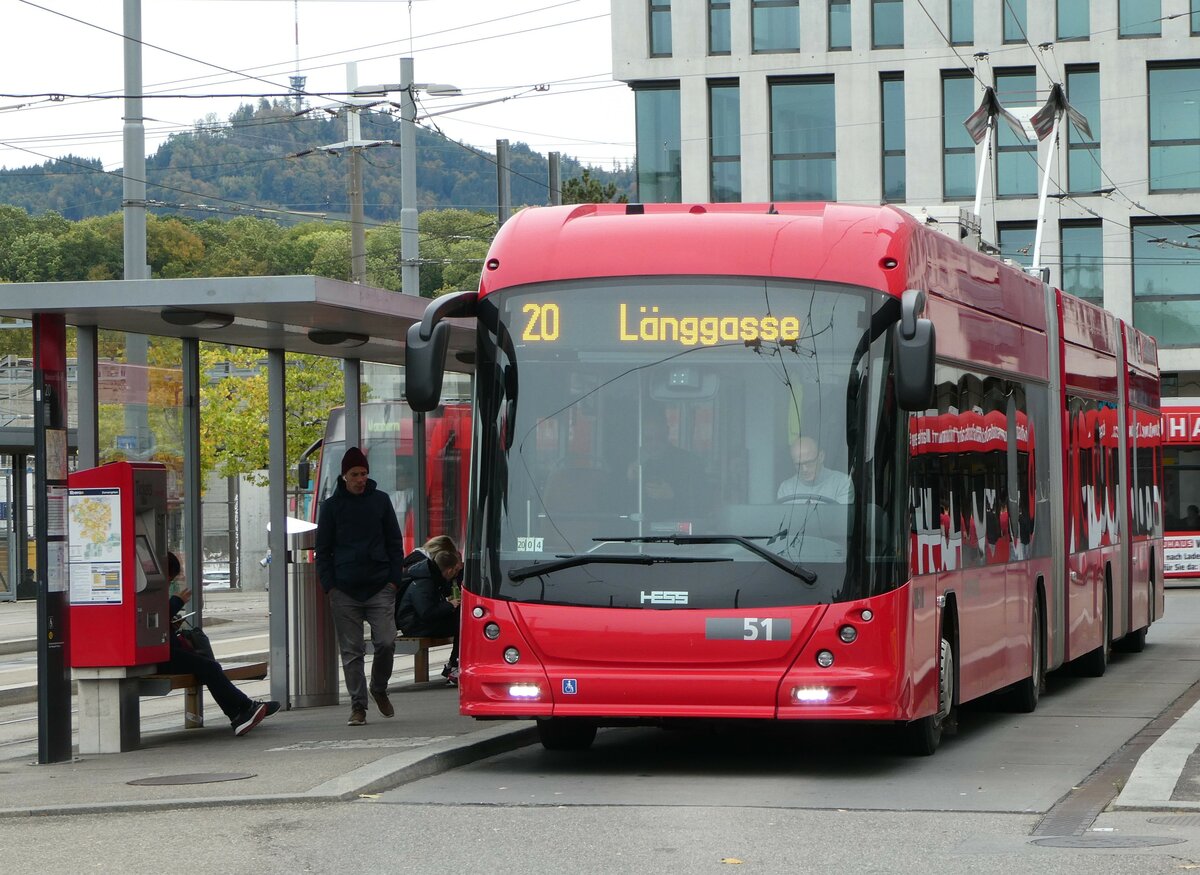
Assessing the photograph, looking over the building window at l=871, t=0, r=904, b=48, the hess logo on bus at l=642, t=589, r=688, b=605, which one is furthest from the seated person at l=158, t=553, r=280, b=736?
the building window at l=871, t=0, r=904, b=48

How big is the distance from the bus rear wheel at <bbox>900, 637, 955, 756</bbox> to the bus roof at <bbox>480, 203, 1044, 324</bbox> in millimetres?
2152

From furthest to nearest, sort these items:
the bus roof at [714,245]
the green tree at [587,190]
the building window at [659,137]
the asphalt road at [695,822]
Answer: the green tree at [587,190] < the building window at [659,137] < the bus roof at [714,245] < the asphalt road at [695,822]

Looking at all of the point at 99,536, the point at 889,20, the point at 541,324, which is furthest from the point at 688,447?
the point at 889,20

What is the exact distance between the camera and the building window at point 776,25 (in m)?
45.2

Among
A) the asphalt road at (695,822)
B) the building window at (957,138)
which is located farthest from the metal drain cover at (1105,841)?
the building window at (957,138)

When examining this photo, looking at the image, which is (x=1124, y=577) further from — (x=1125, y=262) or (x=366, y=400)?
(x=1125, y=262)

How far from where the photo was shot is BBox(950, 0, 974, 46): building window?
44.3 meters

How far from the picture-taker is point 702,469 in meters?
10.6

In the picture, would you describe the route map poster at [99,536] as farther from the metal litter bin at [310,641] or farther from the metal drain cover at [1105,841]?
the metal drain cover at [1105,841]

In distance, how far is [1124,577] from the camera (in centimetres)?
1972

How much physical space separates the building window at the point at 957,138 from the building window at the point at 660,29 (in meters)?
6.08

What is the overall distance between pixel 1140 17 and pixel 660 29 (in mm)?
10277

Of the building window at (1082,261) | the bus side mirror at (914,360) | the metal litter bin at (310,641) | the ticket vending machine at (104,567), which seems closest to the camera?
the bus side mirror at (914,360)

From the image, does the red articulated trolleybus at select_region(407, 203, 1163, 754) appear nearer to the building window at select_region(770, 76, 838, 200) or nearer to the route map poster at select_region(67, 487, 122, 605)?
the route map poster at select_region(67, 487, 122, 605)
